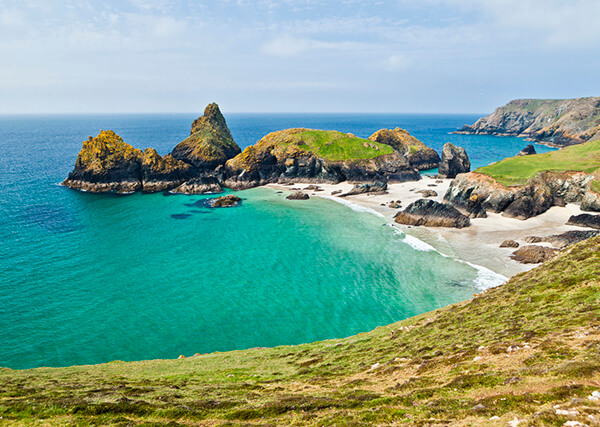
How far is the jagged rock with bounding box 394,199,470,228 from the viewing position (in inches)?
2835

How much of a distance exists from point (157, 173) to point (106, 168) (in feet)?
55.0

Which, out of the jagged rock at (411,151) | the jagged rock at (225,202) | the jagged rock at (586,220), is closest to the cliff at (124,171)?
the jagged rock at (225,202)

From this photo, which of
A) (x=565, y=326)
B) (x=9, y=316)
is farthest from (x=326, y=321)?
(x=9, y=316)

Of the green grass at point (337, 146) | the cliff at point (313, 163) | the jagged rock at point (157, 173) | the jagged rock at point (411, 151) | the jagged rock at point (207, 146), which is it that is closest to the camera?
the jagged rock at point (157, 173)

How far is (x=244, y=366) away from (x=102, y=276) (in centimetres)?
3743

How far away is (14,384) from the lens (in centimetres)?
2191

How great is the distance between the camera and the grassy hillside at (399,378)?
1250 cm

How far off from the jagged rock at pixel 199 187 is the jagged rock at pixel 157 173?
6.04 metres

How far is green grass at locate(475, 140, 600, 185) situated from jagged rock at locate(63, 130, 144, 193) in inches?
4541

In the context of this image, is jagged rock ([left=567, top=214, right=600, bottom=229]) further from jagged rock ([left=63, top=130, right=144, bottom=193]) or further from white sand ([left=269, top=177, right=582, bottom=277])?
jagged rock ([left=63, top=130, right=144, bottom=193])

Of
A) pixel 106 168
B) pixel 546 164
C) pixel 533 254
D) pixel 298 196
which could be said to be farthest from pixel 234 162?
pixel 546 164

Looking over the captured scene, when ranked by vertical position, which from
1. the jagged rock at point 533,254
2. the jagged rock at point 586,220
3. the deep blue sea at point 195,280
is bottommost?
the deep blue sea at point 195,280

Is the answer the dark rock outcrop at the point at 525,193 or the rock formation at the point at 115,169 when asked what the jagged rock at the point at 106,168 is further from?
the dark rock outcrop at the point at 525,193

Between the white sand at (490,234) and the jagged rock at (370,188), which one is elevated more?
the jagged rock at (370,188)
